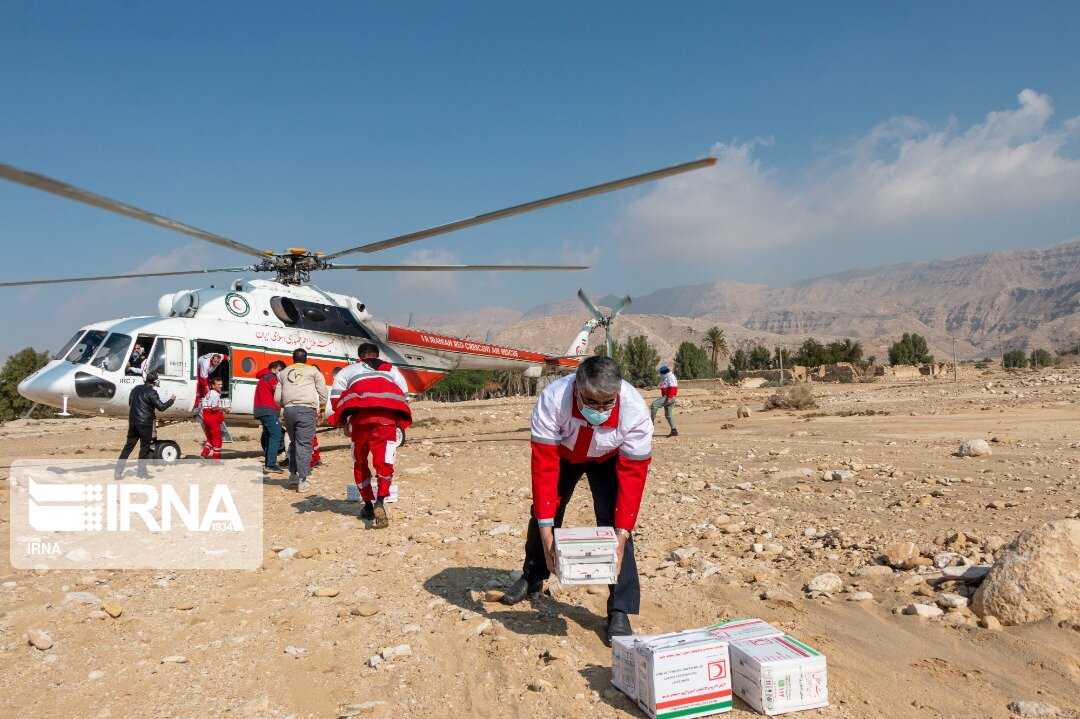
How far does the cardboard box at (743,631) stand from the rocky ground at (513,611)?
40 centimetres

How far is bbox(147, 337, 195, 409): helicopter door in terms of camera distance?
11562 millimetres

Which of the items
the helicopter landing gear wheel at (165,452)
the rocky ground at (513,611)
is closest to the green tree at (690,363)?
the helicopter landing gear wheel at (165,452)

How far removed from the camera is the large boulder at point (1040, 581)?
13.5 ft

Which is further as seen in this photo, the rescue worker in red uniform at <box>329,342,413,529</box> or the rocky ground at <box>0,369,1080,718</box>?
the rescue worker in red uniform at <box>329,342,413,529</box>

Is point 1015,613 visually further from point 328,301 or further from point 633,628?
point 328,301

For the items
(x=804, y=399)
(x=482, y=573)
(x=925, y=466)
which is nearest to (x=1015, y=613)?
(x=482, y=573)

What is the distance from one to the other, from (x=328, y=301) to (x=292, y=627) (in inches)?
410

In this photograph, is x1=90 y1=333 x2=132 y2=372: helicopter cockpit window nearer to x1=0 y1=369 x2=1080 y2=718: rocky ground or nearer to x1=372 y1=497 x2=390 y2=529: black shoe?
x1=0 y1=369 x2=1080 y2=718: rocky ground

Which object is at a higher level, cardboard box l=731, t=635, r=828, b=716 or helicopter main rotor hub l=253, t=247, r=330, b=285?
helicopter main rotor hub l=253, t=247, r=330, b=285

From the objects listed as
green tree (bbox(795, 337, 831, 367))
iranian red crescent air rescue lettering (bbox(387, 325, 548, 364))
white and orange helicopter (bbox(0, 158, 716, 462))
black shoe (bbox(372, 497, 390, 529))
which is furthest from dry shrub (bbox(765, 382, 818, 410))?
green tree (bbox(795, 337, 831, 367))

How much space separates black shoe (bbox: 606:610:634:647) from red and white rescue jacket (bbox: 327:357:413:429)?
11.4 feet

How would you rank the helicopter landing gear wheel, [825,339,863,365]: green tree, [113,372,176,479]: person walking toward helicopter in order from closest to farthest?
1. [113,372,176,479]: person walking toward helicopter
2. the helicopter landing gear wheel
3. [825,339,863,365]: green tree

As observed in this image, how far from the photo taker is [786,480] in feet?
29.0

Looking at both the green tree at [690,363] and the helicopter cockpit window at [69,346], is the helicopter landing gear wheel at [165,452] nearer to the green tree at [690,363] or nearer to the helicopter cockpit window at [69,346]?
the helicopter cockpit window at [69,346]
